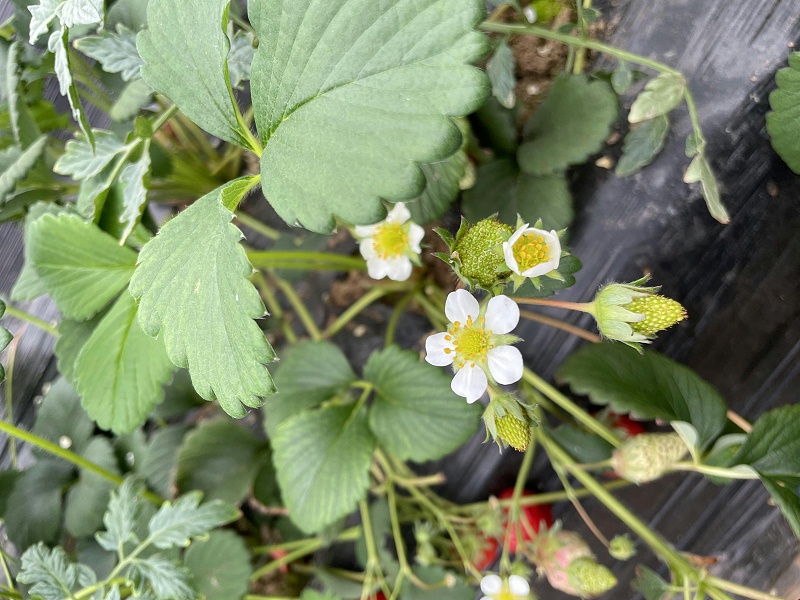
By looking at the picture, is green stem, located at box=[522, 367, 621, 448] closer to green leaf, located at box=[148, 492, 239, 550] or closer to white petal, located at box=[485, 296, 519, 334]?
white petal, located at box=[485, 296, 519, 334]

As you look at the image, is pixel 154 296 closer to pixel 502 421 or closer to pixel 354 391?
pixel 502 421

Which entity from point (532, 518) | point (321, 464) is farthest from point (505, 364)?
point (532, 518)

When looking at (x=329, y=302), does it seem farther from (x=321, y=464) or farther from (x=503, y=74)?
(x=503, y=74)

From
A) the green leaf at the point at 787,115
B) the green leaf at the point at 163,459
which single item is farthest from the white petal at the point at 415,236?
the green leaf at the point at 163,459

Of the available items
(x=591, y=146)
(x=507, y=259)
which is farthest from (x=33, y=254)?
(x=591, y=146)

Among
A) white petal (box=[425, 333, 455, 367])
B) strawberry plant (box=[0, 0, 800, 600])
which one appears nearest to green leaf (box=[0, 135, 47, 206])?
strawberry plant (box=[0, 0, 800, 600])

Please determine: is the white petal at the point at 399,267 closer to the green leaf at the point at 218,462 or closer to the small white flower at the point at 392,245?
the small white flower at the point at 392,245
